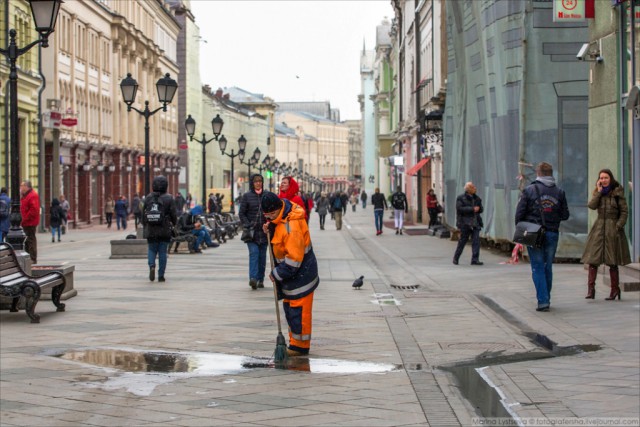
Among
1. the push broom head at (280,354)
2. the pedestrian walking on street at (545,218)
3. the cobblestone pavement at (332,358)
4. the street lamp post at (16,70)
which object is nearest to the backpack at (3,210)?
the cobblestone pavement at (332,358)

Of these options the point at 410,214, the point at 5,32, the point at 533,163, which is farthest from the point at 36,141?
the point at 533,163

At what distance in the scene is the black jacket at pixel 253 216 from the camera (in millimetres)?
17891

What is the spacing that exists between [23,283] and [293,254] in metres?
4.23

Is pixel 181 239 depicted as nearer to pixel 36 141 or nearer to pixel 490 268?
pixel 490 268

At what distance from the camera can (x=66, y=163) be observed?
179 ft

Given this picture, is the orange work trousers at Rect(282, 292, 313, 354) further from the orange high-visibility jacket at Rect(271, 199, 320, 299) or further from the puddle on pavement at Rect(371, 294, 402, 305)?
the puddle on pavement at Rect(371, 294, 402, 305)

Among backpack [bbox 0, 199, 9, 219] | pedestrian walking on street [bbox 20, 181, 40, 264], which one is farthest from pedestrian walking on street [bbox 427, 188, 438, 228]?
pedestrian walking on street [bbox 20, 181, 40, 264]

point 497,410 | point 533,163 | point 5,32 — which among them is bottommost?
point 497,410

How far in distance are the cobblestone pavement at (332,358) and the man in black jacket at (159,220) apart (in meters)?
0.57

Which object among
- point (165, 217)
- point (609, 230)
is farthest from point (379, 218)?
point (609, 230)

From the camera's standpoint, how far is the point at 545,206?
14930mm

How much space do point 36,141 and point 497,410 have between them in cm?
4181

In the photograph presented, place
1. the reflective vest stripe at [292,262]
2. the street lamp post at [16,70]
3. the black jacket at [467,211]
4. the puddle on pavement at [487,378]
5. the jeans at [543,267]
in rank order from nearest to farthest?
the puddle on pavement at [487,378] < the reflective vest stripe at [292,262] < the jeans at [543,267] < the street lamp post at [16,70] < the black jacket at [467,211]

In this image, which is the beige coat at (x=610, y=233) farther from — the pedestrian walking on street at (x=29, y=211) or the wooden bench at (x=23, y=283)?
the pedestrian walking on street at (x=29, y=211)
